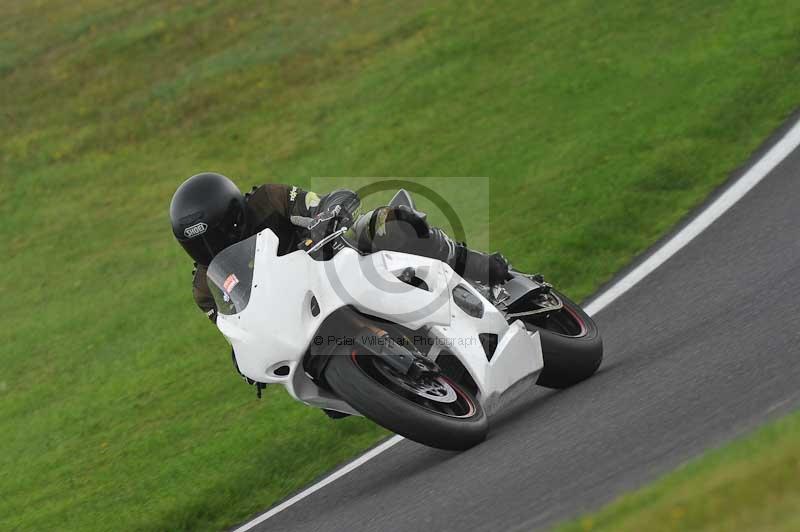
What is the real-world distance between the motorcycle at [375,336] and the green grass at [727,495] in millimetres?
1592

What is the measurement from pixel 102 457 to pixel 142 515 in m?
1.75

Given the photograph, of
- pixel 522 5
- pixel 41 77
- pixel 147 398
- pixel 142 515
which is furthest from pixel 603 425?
pixel 41 77

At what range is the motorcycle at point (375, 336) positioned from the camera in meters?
5.91

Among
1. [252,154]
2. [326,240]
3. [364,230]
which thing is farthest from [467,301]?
[252,154]

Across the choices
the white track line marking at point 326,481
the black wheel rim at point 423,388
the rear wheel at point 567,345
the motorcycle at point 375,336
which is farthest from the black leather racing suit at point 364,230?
the white track line marking at point 326,481

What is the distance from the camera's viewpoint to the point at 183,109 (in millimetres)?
18594

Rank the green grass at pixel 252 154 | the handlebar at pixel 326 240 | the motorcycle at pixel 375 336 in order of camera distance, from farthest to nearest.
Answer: the green grass at pixel 252 154
the handlebar at pixel 326 240
the motorcycle at pixel 375 336

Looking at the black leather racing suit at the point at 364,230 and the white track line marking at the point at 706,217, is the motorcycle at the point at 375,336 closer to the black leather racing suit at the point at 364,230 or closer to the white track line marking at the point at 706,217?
the black leather racing suit at the point at 364,230

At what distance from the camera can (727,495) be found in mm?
4000

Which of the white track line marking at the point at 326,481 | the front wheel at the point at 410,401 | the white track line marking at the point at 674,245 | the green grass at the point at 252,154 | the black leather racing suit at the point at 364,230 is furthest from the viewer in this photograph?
the green grass at the point at 252,154

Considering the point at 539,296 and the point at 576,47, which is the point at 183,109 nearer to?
the point at 576,47

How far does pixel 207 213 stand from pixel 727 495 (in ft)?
10.8

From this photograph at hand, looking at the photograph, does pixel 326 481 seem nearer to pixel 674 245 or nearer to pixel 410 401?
pixel 410 401

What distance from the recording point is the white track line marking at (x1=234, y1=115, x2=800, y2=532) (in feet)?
23.9
